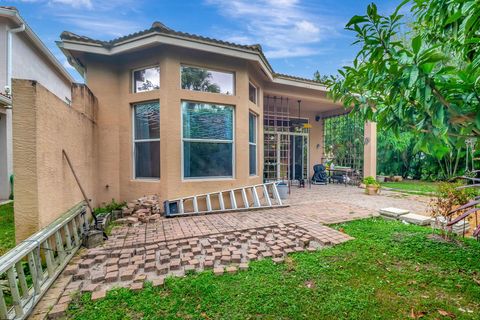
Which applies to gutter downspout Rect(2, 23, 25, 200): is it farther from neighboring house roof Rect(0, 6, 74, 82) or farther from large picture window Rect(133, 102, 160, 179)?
large picture window Rect(133, 102, 160, 179)

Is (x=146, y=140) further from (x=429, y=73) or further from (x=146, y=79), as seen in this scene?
(x=429, y=73)

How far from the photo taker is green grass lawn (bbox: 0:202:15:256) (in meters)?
3.73

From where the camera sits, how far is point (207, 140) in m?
5.97

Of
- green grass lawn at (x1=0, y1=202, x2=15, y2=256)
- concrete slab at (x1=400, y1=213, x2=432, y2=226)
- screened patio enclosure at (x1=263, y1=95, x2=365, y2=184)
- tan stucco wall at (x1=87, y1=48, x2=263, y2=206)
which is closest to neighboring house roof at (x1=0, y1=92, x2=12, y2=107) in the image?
tan stucco wall at (x1=87, y1=48, x2=263, y2=206)

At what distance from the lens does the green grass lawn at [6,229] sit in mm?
3730

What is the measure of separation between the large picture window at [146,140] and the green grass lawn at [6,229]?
2570 millimetres

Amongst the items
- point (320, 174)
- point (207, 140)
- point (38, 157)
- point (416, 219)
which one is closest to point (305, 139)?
point (320, 174)

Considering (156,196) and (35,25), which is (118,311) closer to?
(156,196)

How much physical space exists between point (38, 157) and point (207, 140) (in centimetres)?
354

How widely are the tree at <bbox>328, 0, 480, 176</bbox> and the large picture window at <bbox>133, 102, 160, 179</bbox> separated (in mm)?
4792

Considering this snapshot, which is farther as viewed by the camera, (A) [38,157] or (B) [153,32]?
(B) [153,32]

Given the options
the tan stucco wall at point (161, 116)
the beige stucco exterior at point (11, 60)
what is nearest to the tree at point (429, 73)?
the tan stucco wall at point (161, 116)

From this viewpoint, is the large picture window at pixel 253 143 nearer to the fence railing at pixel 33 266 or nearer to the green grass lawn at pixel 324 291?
the green grass lawn at pixel 324 291

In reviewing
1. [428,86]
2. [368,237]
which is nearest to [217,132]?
[368,237]
